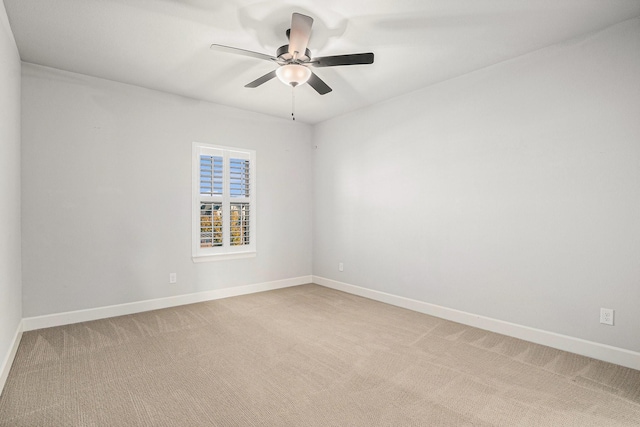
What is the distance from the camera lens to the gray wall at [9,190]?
2367 mm

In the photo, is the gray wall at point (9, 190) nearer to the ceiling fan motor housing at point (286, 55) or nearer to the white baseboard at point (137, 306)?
the white baseboard at point (137, 306)

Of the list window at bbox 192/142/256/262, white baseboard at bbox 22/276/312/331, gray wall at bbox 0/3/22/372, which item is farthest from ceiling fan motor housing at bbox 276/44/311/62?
white baseboard at bbox 22/276/312/331

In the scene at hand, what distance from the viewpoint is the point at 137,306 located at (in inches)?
152

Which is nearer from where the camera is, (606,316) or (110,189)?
(606,316)

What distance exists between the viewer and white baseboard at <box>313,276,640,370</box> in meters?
2.55

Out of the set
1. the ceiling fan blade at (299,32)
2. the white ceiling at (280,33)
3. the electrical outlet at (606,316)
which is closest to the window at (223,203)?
the white ceiling at (280,33)

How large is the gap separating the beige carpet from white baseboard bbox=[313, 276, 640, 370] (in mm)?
86

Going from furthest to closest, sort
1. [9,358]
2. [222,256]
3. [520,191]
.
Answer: [222,256] → [520,191] → [9,358]

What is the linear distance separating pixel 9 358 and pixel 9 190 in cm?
130

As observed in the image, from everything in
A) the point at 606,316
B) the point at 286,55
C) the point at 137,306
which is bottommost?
the point at 137,306

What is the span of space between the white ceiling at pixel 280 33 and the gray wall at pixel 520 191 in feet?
1.05

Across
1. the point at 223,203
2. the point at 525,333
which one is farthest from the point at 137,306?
the point at 525,333

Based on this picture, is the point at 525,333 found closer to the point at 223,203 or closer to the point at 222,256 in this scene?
the point at 222,256

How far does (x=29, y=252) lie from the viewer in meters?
3.28
